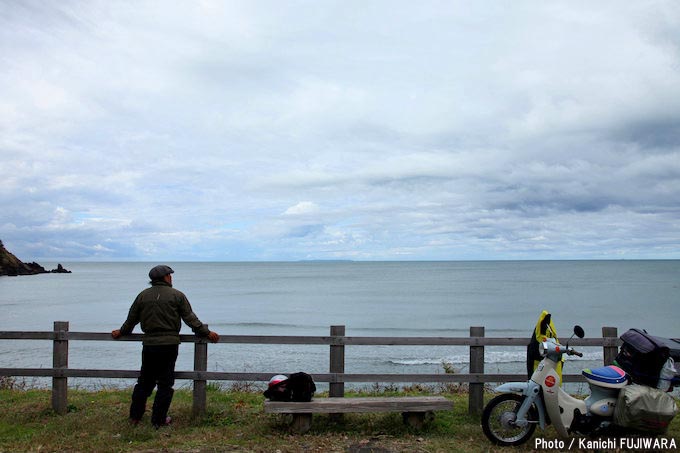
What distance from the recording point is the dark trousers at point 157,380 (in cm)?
675

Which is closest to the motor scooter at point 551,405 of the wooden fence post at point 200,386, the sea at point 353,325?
the wooden fence post at point 200,386

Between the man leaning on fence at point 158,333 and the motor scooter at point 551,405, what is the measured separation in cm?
383

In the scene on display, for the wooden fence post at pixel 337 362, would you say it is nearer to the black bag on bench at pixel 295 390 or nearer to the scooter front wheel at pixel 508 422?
the black bag on bench at pixel 295 390

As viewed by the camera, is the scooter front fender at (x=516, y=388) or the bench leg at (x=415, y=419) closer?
the scooter front fender at (x=516, y=388)

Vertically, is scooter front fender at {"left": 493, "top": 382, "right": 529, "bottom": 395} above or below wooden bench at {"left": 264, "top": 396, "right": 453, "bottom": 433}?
above

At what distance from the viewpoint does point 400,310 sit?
44.1 metres

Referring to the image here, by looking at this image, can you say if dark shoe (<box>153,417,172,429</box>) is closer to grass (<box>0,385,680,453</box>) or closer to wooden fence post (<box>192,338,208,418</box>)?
grass (<box>0,385,680,453</box>)

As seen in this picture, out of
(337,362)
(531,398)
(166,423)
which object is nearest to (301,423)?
(337,362)

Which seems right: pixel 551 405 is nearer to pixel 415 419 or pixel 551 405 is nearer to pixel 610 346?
pixel 415 419

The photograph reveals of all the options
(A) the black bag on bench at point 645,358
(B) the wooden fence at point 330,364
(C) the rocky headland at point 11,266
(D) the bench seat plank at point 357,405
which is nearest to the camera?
(A) the black bag on bench at point 645,358

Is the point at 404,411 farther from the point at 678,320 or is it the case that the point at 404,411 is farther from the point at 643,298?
the point at 643,298

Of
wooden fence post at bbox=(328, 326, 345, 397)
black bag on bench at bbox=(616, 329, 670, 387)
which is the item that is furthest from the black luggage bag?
wooden fence post at bbox=(328, 326, 345, 397)

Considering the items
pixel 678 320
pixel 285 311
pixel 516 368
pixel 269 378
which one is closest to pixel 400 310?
pixel 285 311

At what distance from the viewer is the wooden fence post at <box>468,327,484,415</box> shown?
7195mm
